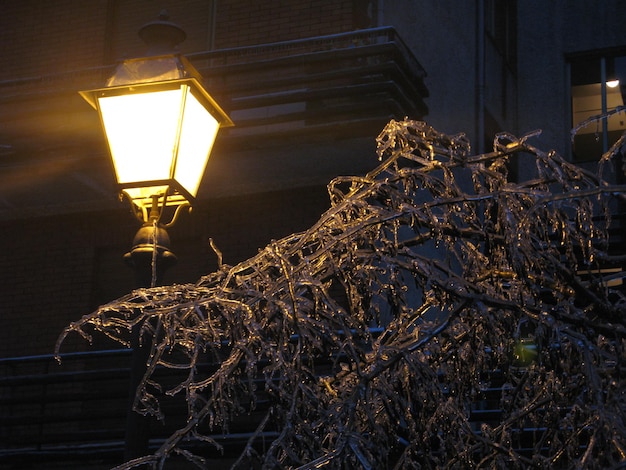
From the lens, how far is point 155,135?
19.5 ft

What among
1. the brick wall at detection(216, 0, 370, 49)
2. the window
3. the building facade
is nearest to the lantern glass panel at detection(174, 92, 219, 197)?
the building facade

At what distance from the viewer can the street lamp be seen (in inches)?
235

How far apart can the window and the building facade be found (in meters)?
0.32

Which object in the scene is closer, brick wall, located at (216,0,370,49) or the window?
brick wall, located at (216,0,370,49)

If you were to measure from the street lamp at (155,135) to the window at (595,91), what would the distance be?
9920 mm

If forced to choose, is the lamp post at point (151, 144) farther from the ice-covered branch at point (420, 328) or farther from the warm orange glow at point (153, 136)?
the ice-covered branch at point (420, 328)

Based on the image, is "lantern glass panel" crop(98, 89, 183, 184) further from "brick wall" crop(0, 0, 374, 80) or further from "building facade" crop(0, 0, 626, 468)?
"brick wall" crop(0, 0, 374, 80)

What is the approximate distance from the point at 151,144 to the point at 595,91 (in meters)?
11.0

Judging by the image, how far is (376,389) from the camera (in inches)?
197

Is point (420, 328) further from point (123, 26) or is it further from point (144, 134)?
point (123, 26)

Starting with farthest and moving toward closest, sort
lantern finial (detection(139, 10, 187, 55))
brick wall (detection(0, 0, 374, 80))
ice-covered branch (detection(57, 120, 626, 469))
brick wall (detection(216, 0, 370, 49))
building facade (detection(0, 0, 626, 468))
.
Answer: brick wall (detection(0, 0, 374, 80)), brick wall (detection(216, 0, 370, 49)), building facade (detection(0, 0, 626, 468)), lantern finial (detection(139, 10, 187, 55)), ice-covered branch (detection(57, 120, 626, 469))

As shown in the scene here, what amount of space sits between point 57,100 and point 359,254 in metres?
6.34

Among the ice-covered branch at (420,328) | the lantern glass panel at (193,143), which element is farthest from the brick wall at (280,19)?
the ice-covered branch at (420,328)

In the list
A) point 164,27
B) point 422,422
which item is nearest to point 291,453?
point 422,422
